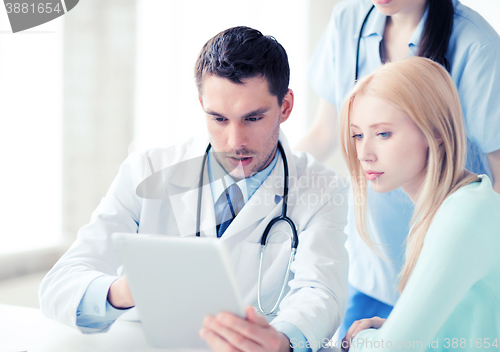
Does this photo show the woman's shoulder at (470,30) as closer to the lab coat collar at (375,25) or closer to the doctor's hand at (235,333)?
the lab coat collar at (375,25)

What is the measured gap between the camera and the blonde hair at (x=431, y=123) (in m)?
0.78

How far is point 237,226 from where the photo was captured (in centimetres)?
105

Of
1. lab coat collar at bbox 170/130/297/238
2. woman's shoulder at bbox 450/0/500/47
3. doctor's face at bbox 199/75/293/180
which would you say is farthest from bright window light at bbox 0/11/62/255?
woman's shoulder at bbox 450/0/500/47

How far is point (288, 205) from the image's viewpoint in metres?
1.08

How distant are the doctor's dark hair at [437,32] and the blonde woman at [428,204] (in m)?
0.25

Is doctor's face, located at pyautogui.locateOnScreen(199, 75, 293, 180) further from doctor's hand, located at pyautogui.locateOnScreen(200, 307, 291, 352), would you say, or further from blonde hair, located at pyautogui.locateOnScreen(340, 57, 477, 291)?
doctor's hand, located at pyautogui.locateOnScreen(200, 307, 291, 352)

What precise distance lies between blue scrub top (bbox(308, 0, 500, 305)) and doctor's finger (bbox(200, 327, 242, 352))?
70 cm

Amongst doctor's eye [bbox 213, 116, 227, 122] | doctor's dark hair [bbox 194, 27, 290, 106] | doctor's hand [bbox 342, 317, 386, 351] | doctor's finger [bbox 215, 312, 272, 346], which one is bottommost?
doctor's hand [bbox 342, 317, 386, 351]

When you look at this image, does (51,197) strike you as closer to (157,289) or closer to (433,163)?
(157,289)

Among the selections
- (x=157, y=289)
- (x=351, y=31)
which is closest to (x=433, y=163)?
(x=157, y=289)

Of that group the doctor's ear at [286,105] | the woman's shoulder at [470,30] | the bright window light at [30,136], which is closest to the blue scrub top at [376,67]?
the woman's shoulder at [470,30]

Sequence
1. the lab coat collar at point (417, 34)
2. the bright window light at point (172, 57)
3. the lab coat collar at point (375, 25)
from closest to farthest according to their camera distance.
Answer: the lab coat collar at point (417, 34) → the lab coat collar at point (375, 25) → the bright window light at point (172, 57)

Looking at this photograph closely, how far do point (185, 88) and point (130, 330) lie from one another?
5.54ft

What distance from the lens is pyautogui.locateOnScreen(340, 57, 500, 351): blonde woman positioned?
24.2 inches
